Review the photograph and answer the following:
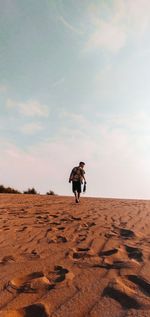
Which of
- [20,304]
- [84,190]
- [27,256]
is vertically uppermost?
[84,190]

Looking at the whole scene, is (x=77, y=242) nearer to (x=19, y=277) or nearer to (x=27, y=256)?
(x=27, y=256)

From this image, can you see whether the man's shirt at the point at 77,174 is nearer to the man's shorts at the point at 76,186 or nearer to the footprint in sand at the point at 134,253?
the man's shorts at the point at 76,186

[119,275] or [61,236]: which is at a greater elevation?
[61,236]

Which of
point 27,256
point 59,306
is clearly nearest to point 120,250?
point 27,256

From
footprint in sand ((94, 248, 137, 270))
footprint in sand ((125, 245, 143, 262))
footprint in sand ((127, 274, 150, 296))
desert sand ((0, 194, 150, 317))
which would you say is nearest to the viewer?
desert sand ((0, 194, 150, 317))

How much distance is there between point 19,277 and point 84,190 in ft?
32.4

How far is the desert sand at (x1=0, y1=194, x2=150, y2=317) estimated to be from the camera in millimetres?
2439

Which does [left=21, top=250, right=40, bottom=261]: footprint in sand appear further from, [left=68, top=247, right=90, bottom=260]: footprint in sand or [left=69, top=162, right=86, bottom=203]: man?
[left=69, top=162, right=86, bottom=203]: man

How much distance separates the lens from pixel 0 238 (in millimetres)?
5199

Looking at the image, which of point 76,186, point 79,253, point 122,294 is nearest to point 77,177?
Result: point 76,186

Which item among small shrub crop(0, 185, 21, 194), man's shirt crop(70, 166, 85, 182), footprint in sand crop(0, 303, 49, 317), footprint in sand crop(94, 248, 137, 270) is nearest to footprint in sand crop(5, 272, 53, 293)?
footprint in sand crop(0, 303, 49, 317)

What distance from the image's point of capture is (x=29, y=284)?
9.71ft

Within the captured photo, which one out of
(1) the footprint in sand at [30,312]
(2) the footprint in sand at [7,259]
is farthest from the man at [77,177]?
(1) the footprint in sand at [30,312]

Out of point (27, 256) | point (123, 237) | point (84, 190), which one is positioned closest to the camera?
point (27, 256)
